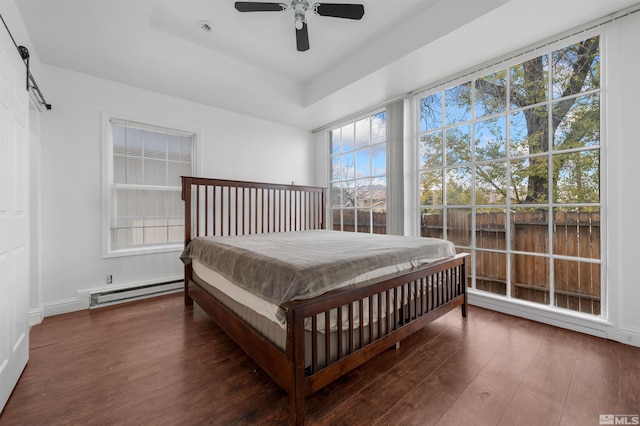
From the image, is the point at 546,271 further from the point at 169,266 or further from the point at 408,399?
the point at 169,266

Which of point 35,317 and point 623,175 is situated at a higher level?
point 623,175

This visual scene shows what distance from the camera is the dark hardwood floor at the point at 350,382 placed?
4.25ft

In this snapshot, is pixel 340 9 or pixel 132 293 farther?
pixel 132 293

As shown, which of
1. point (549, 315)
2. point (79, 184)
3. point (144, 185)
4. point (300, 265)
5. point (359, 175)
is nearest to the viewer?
point (300, 265)

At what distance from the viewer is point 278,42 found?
276cm

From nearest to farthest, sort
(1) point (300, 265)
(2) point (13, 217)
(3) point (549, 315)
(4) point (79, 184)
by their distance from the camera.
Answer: (1) point (300, 265)
(2) point (13, 217)
(3) point (549, 315)
(4) point (79, 184)

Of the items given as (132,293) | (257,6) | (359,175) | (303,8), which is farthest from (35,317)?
(359,175)

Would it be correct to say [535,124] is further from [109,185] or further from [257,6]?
[109,185]

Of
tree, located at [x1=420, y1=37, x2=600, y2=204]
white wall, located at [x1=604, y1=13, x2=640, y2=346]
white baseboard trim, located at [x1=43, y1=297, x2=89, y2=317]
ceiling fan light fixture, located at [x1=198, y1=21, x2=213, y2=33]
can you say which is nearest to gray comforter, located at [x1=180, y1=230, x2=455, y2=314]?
tree, located at [x1=420, y1=37, x2=600, y2=204]

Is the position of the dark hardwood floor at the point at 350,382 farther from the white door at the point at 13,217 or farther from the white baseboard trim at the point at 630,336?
the white door at the point at 13,217

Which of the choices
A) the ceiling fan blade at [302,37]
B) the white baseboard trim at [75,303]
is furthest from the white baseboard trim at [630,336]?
the white baseboard trim at [75,303]

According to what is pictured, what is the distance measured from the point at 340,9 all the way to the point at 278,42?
0.99m

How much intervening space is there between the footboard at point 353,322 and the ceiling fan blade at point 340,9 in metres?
1.98

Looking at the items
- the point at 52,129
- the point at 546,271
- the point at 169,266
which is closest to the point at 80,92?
the point at 52,129
